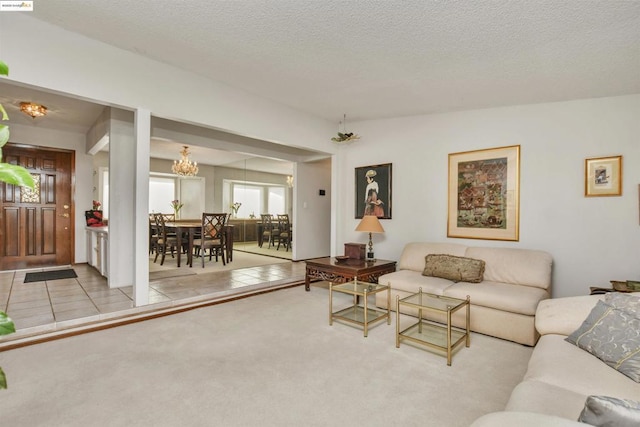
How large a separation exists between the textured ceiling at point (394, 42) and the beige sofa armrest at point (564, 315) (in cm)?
197

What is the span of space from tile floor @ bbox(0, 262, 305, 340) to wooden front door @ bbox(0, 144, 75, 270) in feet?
1.44

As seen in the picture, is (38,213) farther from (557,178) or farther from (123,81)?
(557,178)

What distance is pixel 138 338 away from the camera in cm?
275

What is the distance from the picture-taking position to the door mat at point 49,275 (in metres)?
4.48

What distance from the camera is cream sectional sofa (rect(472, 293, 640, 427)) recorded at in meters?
1.09

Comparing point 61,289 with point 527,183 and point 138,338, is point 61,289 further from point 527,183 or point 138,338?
point 527,183

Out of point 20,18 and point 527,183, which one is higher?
point 20,18

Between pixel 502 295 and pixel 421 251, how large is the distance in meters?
1.20

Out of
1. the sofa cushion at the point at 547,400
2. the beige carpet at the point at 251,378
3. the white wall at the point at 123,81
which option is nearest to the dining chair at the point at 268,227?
the white wall at the point at 123,81

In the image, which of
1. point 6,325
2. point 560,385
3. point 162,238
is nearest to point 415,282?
point 560,385

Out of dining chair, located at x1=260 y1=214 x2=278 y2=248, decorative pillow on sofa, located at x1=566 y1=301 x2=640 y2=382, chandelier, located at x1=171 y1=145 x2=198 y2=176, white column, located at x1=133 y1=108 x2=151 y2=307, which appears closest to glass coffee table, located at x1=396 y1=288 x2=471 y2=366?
decorative pillow on sofa, located at x1=566 y1=301 x2=640 y2=382

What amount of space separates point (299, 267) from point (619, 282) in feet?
14.2

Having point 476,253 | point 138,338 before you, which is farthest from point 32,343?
point 476,253

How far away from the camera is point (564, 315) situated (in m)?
2.02
